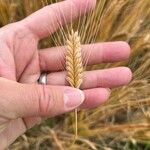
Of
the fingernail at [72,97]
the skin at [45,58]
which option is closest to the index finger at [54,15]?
the skin at [45,58]

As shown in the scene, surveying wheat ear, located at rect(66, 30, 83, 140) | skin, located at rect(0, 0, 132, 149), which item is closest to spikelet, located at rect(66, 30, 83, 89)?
wheat ear, located at rect(66, 30, 83, 140)

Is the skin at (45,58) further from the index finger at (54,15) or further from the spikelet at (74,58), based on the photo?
the spikelet at (74,58)

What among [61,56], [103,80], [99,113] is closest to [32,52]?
[61,56]

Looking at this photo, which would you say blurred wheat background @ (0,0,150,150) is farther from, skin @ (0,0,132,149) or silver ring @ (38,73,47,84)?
Answer: silver ring @ (38,73,47,84)

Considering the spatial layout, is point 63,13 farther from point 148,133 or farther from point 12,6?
point 148,133

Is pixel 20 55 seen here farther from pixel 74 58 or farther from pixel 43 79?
pixel 74 58
